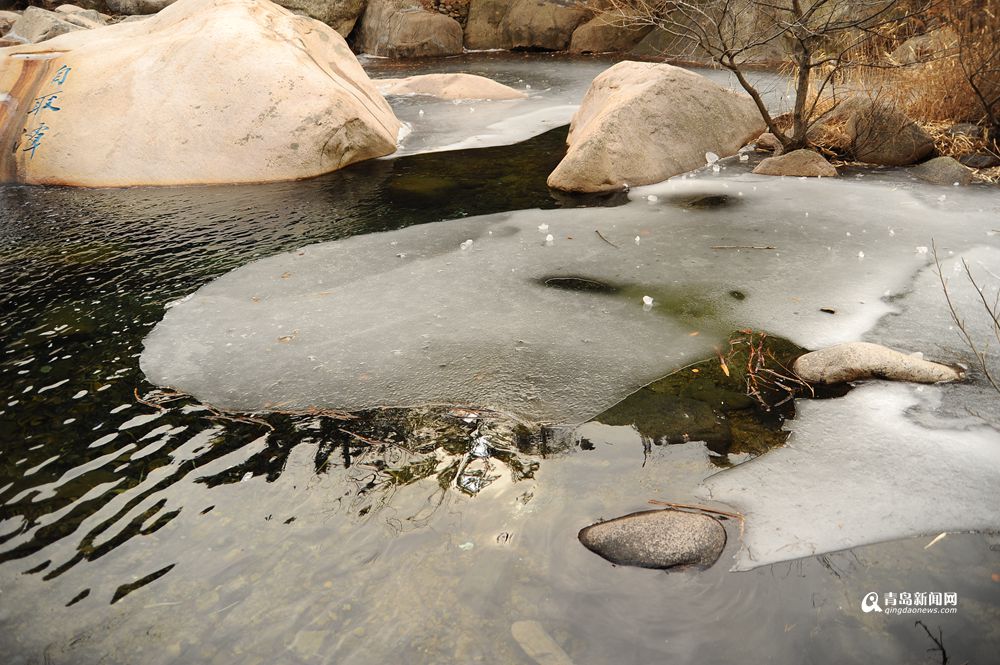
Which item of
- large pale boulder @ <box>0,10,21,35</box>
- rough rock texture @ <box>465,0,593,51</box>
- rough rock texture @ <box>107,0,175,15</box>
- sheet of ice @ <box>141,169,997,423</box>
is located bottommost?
sheet of ice @ <box>141,169,997,423</box>

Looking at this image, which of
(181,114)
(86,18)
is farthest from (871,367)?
(86,18)

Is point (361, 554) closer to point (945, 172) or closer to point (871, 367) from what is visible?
point (871, 367)

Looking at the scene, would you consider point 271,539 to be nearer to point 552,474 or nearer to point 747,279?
point 552,474

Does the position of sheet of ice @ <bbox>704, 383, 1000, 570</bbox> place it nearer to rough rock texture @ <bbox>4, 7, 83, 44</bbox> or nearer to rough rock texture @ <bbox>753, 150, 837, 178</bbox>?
rough rock texture @ <bbox>753, 150, 837, 178</bbox>

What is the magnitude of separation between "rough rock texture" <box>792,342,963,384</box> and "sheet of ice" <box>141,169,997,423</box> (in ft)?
1.17

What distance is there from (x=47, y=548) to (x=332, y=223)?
151 inches

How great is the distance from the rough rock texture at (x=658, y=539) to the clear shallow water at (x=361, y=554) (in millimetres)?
49

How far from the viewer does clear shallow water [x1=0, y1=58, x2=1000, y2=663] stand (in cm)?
221

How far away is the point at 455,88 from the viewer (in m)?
11.4

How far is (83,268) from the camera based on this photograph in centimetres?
527

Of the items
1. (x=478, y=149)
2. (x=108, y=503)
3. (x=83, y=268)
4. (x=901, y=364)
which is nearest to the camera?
(x=108, y=503)

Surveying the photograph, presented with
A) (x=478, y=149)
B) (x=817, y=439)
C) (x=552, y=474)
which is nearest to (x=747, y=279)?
(x=817, y=439)

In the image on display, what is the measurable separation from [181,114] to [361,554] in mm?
6300

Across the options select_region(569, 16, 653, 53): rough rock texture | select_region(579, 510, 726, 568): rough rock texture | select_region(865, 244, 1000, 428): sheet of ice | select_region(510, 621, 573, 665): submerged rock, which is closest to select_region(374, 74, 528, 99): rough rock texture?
select_region(569, 16, 653, 53): rough rock texture
